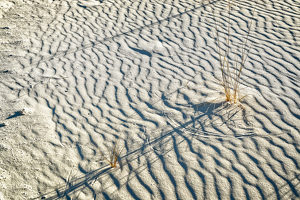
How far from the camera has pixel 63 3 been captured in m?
7.92

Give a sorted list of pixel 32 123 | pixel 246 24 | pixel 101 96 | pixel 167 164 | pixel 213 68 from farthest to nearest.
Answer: pixel 246 24 < pixel 213 68 < pixel 101 96 < pixel 32 123 < pixel 167 164

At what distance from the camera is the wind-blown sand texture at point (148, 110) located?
127 inches

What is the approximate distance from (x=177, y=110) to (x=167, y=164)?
1.07m

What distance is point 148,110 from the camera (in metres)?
4.22

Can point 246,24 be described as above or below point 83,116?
above

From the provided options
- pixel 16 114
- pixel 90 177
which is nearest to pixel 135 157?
pixel 90 177

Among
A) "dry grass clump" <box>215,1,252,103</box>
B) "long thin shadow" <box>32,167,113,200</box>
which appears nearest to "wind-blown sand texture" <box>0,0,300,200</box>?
"long thin shadow" <box>32,167,113,200</box>

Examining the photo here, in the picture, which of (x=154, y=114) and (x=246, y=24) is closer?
(x=154, y=114)

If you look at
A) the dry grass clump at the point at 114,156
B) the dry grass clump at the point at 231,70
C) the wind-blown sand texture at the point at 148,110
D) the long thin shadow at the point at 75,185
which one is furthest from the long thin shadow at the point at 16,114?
the dry grass clump at the point at 231,70

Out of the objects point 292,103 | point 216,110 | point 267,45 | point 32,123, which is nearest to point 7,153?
point 32,123

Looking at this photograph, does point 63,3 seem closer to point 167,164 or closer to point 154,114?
point 154,114

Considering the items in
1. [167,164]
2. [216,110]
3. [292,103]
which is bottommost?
[167,164]

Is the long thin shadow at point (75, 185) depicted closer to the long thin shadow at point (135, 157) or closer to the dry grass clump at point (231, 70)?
the long thin shadow at point (135, 157)

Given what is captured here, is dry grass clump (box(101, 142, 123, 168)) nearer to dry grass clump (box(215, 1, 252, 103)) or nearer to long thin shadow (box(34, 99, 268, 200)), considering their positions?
long thin shadow (box(34, 99, 268, 200))
